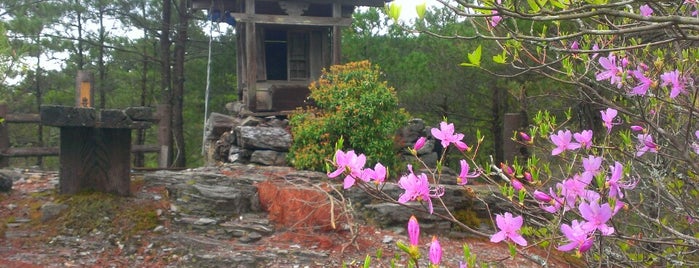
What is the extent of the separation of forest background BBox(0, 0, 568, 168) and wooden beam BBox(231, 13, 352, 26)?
2.45m

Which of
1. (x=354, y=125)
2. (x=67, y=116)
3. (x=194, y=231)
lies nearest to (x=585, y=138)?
(x=194, y=231)

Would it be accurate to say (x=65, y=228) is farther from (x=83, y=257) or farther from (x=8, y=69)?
(x=8, y=69)

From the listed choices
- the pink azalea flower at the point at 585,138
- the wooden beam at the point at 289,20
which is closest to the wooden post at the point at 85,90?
the wooden beam at the point at 289,20

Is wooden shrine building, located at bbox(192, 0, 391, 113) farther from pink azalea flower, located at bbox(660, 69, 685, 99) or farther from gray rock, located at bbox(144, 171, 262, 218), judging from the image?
pink azalea flower, located at bbox(660, 69, 685, 99)

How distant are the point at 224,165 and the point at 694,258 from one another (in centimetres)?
769

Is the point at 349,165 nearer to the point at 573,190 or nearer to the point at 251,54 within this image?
the point at 573,190

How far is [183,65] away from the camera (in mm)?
18812

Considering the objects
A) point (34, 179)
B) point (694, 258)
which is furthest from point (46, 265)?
point (694, 258)

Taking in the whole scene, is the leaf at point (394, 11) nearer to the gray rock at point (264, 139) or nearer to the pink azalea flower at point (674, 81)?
the pink azalea flower at point (674, 81)

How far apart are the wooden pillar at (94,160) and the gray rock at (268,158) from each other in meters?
3.42

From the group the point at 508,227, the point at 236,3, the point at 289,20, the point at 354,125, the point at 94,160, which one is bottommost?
the point at 94,160

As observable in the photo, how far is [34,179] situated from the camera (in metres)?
8.74

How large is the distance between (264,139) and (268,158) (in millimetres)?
446

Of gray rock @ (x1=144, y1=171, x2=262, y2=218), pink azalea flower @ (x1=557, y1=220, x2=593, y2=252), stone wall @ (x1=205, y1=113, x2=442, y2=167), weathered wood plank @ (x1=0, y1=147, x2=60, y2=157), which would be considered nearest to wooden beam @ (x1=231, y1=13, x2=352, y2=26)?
stone wall @ (x1=205, y1=113, x2=442, y2=167)
